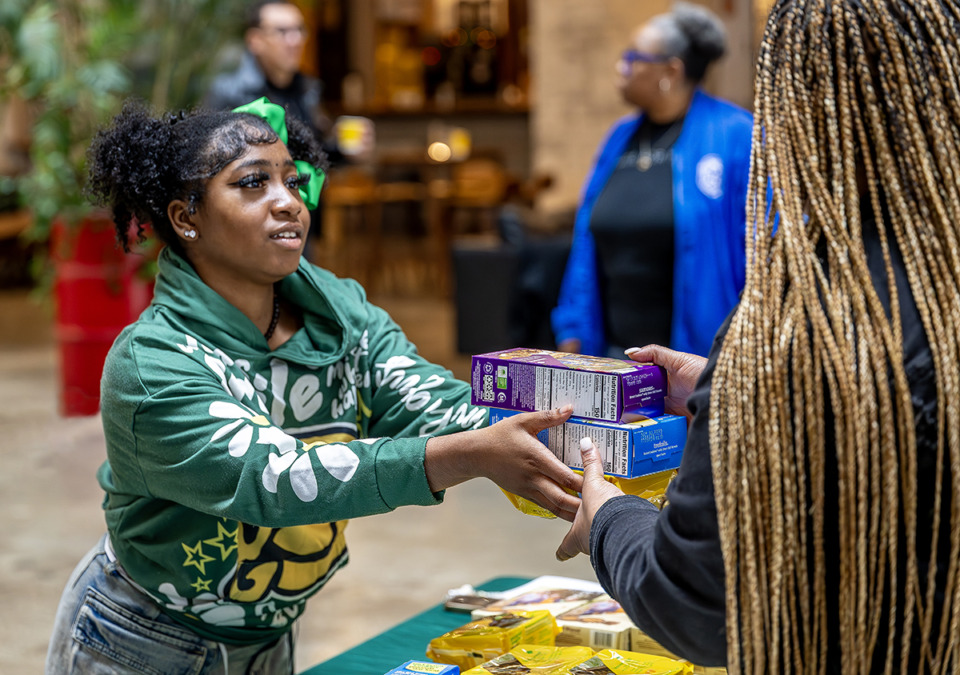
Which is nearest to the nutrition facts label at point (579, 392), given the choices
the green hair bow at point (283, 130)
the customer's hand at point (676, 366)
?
the customer's hand at point (676, 366)

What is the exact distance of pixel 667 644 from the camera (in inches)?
48.3

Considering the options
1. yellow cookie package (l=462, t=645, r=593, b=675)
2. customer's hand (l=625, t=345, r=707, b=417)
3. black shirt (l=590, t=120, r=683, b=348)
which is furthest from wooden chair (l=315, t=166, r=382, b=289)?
customer's hand (l=625, t=345, r=707, b=417)

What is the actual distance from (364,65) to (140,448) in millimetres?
12461

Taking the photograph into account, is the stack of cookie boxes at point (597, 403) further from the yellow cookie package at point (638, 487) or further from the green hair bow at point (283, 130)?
the green hair bow at point (283, 130)

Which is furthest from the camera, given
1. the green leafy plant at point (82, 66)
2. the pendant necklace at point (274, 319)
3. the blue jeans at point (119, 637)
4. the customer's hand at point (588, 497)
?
the green leafy plant at point (82, 66)

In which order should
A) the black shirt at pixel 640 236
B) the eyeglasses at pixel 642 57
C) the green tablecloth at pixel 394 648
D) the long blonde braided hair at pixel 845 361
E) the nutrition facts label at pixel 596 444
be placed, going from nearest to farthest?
the long blonde braided hair at pixel 845 361
the nutrition facts label at pixel 596 444
the green tablecloth at pixel 394 648
the black shirt at pixel 640 236
the eyeglasses at pixel 642 57

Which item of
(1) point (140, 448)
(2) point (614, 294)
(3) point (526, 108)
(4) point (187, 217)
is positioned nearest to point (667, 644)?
(1) point (140, 448)

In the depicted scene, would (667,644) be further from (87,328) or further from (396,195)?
(396,195)

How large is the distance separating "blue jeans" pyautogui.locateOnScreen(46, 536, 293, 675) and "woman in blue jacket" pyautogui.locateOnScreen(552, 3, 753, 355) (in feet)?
6.20

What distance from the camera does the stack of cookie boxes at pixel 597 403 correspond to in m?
1.52

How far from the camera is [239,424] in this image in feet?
5.12

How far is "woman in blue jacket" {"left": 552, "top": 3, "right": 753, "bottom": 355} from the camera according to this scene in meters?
3.25

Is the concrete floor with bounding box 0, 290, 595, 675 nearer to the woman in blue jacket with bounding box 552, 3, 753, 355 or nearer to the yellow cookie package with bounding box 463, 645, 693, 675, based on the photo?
the woman in blue jacket with bounding box 552, 3, 753, 355

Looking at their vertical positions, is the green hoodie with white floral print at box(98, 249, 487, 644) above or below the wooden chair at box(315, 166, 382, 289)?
below
